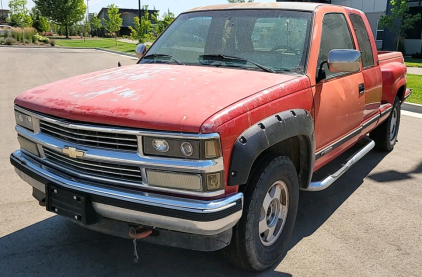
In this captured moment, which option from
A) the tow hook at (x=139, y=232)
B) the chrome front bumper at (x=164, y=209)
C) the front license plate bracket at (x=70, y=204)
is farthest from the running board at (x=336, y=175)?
the front license plate bracket at (x=70, y=204)

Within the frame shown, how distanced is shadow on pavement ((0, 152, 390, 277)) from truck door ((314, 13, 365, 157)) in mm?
833

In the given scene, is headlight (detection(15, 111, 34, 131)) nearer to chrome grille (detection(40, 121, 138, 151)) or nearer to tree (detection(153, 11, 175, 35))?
chrome grille (detection(40, 121, 138, 151))

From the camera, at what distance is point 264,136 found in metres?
2.69

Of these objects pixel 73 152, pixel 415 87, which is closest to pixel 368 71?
pixel 73 152

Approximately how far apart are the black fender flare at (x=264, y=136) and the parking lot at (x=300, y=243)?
0.91 meters

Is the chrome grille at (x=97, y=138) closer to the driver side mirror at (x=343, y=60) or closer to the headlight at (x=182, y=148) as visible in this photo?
the headlight at (x=182, y=148)

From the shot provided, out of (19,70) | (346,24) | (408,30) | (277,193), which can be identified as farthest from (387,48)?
(277,193)

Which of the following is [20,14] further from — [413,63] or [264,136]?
[264,136]

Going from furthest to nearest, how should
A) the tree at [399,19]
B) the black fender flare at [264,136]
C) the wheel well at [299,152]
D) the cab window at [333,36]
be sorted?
the tree at [399,19]
the cab window at [333,36]
the wheel well at [299,152]
the black fender flare at [264,136]

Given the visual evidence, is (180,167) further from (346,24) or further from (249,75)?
(346,24)

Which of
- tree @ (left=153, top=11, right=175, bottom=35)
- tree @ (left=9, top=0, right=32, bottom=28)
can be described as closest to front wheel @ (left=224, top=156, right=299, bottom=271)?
tree @ (left=153, top=11, right=175, bottom=35)

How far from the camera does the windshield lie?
140 inches

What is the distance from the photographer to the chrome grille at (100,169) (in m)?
2.58

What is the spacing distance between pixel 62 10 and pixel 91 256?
209ft
